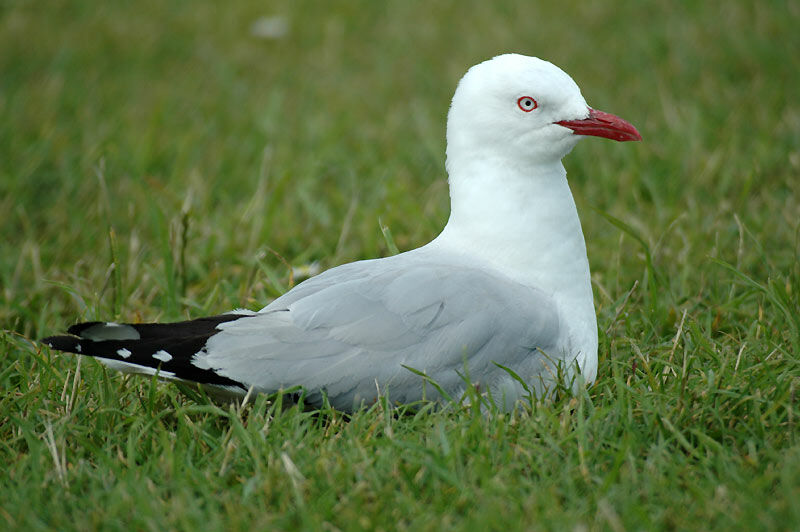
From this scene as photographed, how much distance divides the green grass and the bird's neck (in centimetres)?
37

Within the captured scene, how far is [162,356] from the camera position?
111 inches

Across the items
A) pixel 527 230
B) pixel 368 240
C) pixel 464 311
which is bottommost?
pixel 368 240

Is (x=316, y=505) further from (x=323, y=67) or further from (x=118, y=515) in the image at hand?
(x=323, y=67)

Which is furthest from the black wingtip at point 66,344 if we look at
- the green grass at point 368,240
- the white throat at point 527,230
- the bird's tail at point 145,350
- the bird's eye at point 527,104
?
the bird's eye at point 527,104

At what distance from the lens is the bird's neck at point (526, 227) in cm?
320

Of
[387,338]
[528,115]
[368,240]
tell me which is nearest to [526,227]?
[528,115]

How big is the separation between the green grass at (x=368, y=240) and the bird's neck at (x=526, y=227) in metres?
0.37

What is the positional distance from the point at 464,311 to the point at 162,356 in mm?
963

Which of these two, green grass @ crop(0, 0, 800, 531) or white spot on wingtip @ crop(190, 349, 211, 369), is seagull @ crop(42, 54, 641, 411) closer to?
white spot on wingtip @ crop(190, 349, 211, 369)

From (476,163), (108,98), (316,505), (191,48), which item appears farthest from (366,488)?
(191,48)

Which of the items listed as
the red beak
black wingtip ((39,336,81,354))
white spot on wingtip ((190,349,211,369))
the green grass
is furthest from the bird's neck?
black wingtip ((39,336,81,354))

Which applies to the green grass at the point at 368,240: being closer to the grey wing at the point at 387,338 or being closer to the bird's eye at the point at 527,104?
the grey wing at the point at 387,338

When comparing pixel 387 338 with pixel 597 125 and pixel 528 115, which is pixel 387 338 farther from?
pixel 597 125

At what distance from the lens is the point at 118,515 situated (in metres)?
2.43
